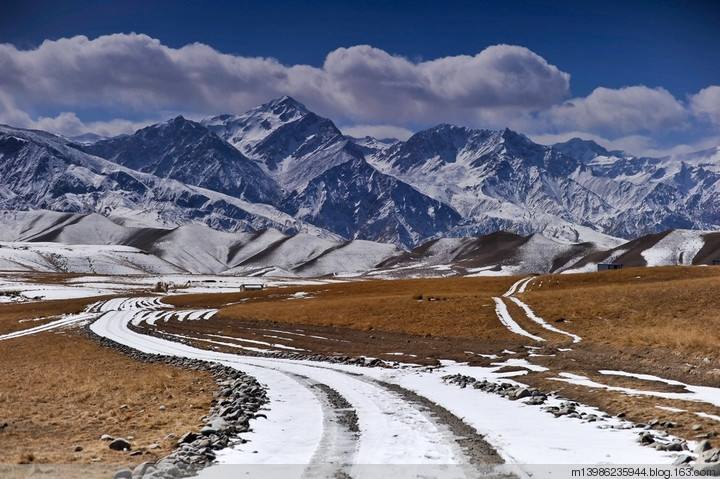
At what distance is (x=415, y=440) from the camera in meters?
14.7

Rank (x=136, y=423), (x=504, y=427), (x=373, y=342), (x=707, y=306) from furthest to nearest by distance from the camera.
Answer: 1. (x=707, y=306)
2. (x=373, y=342)
3. (x=136, y=423)
4. (x=504, y=427)

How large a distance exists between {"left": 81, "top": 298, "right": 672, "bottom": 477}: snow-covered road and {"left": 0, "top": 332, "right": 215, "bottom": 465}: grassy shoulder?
2561mm

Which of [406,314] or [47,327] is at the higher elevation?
[47,327]

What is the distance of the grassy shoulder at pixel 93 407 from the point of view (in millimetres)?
14445

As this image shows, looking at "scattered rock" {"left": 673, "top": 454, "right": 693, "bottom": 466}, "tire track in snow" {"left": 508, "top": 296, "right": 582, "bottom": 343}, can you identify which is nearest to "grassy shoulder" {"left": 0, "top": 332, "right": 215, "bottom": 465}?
"scattered rock" {"left": 673, "top": 454, "right": 693, "bottom": 466}

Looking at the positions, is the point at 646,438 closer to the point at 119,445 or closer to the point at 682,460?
the point at 682,460

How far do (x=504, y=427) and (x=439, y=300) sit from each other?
50.9 meters

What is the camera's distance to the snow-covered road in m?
13.2

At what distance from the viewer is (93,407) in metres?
20.9

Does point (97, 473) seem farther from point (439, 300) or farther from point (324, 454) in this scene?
point (439, 300)

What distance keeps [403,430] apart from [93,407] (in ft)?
37.4

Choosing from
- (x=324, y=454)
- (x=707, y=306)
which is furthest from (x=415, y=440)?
(x=707, y=306)

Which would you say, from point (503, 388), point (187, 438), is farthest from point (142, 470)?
point (503, 388)

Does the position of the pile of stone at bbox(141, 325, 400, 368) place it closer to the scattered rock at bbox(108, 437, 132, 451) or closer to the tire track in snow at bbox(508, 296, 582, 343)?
the tire track in snow at bbox(508, 296, 582, 343)
